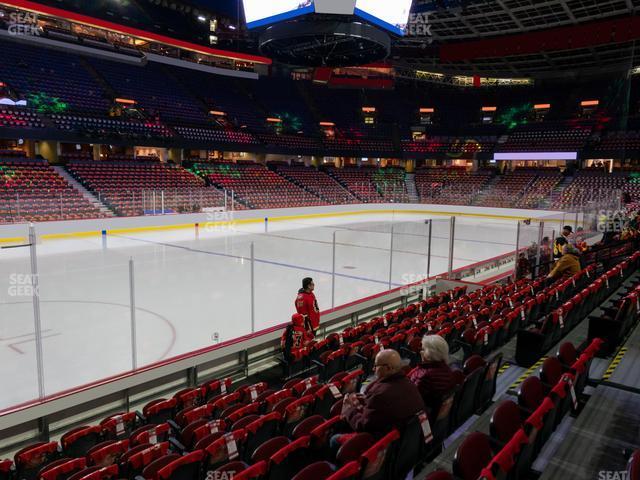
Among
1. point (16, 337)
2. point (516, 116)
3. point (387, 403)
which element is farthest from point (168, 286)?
point (516, 116)

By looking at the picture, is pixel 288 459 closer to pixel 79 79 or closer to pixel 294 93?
pixel 79 79

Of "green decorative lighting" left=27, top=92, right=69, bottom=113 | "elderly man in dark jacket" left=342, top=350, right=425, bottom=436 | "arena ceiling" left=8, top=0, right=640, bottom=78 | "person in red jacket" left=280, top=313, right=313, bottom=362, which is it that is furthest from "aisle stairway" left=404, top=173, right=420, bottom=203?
"elderly man in dark jacket" left=342, top=350, right=425, bottom=436

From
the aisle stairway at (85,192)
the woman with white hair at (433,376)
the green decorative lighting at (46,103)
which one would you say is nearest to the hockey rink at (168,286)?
the aisle stairway at (85,192)

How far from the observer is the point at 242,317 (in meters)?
8.27

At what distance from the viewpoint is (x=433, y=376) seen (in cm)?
333

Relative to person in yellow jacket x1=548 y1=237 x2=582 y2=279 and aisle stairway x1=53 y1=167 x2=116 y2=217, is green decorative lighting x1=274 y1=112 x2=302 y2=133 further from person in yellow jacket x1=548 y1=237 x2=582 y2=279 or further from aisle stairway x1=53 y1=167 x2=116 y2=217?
person in yellow jacket x1=548 y1=237 x2=582 y2=279

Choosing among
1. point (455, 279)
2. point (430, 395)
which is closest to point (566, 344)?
point (430, 395)

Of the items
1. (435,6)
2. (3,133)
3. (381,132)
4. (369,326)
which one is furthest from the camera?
(381,132)

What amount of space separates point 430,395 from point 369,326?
3612 millimetres

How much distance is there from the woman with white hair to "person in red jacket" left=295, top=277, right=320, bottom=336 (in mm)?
2917

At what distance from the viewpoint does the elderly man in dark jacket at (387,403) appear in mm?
2867

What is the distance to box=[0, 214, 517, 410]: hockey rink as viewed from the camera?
6.59m

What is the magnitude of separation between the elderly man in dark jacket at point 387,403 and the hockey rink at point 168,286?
13.6ft

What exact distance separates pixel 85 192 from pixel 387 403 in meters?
21.5
